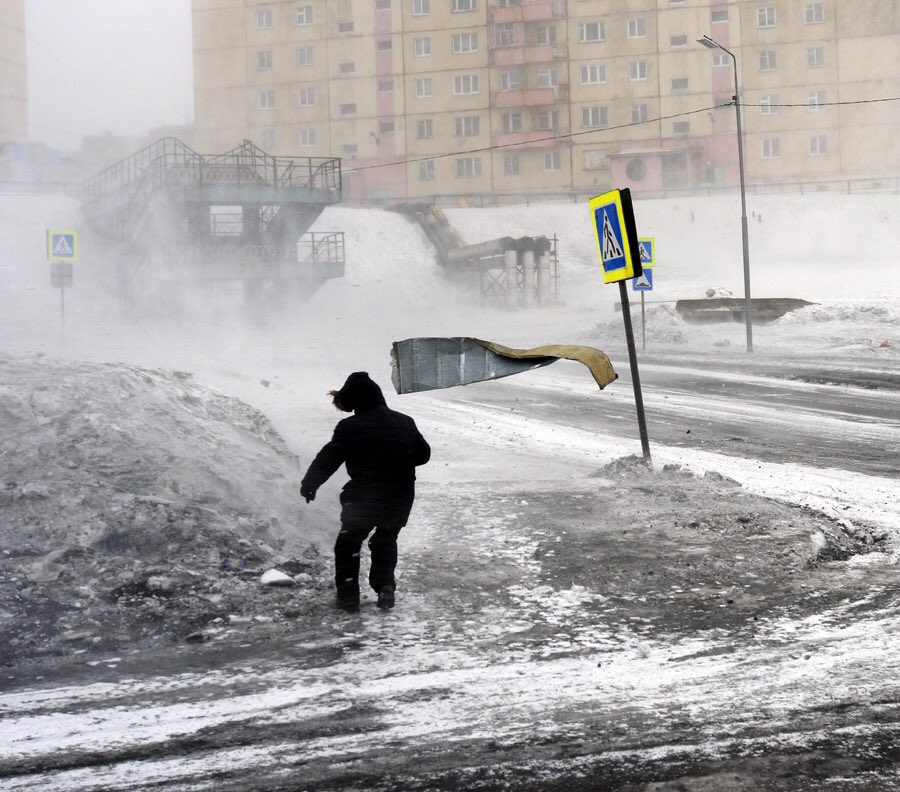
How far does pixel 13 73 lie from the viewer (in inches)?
3159

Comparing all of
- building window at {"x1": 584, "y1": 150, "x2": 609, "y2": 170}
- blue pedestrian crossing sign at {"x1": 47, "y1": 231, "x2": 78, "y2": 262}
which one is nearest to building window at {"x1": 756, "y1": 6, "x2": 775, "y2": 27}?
building window at {"x1": 584, "y1": 150, "x2": 609, "y2": 170}

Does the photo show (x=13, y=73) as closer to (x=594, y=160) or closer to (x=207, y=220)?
(x=594, y=160)

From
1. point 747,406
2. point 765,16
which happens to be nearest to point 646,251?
point 747,406

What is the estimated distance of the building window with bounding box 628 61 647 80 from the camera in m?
66.7

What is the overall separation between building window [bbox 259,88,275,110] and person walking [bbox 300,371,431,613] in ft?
225

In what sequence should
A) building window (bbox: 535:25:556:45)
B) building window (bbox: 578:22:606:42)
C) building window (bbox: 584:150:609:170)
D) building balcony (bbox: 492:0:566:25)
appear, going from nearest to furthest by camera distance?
building window (bbox: 584:150:609:170) → building balcony (bbox: 492:0:566:25) → building window (bbox: 578:22:606:42) → building window (bbox: 535:25:556:45)

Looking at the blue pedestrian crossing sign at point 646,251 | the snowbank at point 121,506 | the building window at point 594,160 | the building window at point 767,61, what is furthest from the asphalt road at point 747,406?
the building window at point 767,61

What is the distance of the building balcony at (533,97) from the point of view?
67.6 metres

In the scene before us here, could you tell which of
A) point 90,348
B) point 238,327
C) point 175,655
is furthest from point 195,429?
point 238,327

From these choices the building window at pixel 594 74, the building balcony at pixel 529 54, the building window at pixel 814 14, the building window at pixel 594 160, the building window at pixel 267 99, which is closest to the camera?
the building window at pixel 814 14

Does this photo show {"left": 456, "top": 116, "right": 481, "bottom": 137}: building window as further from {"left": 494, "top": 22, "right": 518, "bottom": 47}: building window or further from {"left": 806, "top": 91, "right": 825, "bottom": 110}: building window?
{"left": 806, "top": 91, "right": 825, "bottom": 110}: building window

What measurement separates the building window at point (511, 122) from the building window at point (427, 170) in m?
5.30

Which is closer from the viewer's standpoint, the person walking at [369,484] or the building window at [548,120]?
the person walking at [369,484]

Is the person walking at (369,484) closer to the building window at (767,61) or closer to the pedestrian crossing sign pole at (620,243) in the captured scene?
the pedestrian crossing sign pole at (620,243)
